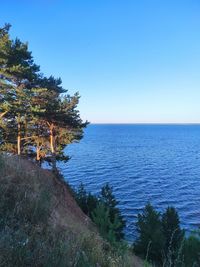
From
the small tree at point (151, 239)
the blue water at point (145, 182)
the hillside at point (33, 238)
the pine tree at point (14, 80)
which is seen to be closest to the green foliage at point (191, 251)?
the small tree at point (151, 239)

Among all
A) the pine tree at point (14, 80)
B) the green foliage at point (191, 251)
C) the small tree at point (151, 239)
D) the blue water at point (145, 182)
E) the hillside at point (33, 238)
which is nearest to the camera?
the hillside at point (33, 238)

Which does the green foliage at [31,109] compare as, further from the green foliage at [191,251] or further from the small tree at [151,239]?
the green foliage at [191,251]

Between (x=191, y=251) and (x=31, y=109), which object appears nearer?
(x=191, y=251)

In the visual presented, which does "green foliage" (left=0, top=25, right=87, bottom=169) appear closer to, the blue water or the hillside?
the blue water

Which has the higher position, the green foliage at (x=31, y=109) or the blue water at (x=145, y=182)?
the green foliage at (x=31, y=109)

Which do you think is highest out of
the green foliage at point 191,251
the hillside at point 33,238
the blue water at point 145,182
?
the hillside at point 33,238

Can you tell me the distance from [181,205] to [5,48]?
28603mm

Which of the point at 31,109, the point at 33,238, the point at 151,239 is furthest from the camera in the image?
the point at 31,109

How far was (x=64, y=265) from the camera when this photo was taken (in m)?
3.21

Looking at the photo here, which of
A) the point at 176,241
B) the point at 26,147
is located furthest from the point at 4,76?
the point at 176,241

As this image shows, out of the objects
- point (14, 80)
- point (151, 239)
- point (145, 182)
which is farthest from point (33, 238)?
point (145, 182)

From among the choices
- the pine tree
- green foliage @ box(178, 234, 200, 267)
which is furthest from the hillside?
the pine tree

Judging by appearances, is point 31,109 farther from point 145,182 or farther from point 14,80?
point 145,182

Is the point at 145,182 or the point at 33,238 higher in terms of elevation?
the point at 33,238
